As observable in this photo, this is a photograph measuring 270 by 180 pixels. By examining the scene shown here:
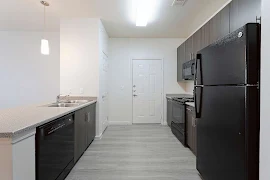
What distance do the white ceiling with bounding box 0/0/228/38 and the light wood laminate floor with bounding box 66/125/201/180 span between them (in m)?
2.72

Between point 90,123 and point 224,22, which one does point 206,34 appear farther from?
point 90,123

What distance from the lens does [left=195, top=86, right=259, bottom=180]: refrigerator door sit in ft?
4.85

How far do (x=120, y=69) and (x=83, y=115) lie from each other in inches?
119

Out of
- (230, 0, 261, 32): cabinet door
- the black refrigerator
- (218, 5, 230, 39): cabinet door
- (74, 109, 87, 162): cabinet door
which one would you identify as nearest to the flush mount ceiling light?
(218, 5, 230, 39): cabinet door

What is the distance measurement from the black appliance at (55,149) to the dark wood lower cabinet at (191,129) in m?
1.93

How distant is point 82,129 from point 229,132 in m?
2.30

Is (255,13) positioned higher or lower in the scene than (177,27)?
lower

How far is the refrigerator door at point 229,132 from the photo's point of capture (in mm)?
1479

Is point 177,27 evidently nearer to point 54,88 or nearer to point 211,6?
point 211,6

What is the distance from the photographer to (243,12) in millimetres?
2207

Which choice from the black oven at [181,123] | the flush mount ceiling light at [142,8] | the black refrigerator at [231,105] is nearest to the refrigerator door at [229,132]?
the black refrigerator at [231,105]

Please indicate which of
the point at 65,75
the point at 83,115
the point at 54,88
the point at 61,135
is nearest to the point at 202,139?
the point at 61,135

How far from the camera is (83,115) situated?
3.31m

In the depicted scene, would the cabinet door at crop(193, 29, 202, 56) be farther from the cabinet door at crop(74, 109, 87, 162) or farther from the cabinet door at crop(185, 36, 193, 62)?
the cabinet door at crop(74, 109, 87, 162)
